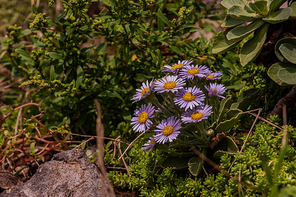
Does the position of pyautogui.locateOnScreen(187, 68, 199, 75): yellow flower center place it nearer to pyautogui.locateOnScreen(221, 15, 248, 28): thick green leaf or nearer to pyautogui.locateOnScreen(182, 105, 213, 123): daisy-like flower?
pyautogui.locateOnScreen(182, 105, 213, 123): daisy-like flower

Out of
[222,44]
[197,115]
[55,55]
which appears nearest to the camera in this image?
[197,115]

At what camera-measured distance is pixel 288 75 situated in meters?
1.73

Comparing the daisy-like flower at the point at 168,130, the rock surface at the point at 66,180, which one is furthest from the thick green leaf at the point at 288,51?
the rock surface at the point at 66,180

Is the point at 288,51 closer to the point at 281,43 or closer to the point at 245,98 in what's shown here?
the point at 281,43

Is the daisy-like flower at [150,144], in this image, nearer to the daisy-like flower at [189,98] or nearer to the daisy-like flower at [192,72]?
the daisy-like flower at [189,98]

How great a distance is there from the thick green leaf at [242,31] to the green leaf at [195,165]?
865 mm

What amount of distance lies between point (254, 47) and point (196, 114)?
29.7 inches

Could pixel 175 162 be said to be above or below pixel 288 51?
below

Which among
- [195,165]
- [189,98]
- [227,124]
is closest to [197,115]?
[189,98]

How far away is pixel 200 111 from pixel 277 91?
36.0 inches

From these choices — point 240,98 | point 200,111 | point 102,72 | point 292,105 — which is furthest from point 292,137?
point 102,72

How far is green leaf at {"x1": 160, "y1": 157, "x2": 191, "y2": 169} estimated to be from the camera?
6.00ft

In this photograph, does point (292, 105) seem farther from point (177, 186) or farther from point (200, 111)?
point (177, 186)

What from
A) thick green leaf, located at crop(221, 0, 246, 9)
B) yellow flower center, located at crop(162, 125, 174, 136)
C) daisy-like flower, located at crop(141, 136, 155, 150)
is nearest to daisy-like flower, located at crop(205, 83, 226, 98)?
yellow flower center, located at crop(162, 125, 174, 136)
